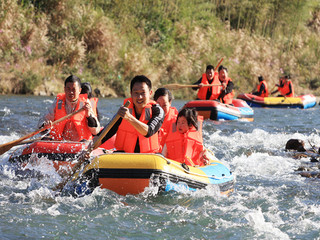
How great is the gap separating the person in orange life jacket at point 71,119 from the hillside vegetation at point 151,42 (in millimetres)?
9805

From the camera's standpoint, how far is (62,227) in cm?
423

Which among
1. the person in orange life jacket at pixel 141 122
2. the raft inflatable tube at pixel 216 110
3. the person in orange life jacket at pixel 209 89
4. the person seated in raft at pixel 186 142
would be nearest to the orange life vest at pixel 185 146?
the person seated in raft at pixel 186 142

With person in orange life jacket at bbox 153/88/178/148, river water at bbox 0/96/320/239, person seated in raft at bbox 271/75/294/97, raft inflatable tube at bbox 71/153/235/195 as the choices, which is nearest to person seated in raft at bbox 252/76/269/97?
person seated in raft at bbox 271/75/294/97

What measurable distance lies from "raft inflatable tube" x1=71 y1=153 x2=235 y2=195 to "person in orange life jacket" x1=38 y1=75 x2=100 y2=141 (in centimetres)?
147

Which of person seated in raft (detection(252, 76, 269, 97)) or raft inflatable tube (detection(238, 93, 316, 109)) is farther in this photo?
person seated in raft (detection(252, 76, 269, 97))

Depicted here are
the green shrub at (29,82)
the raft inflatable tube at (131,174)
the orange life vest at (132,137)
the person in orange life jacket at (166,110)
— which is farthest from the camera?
the green shrub at (29,82)

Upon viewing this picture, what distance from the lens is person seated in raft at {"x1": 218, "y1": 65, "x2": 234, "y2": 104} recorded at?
42.0ft

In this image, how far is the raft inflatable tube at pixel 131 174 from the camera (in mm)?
4852

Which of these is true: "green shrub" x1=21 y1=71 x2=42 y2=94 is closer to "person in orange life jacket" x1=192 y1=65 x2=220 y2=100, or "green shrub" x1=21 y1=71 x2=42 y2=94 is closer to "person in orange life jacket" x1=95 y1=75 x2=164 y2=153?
"person in orange life jacket" x1=192 y1=65 x2=220 y2=100

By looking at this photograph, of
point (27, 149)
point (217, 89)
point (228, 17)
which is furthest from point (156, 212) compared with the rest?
point (228, 17)

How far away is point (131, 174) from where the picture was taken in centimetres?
488

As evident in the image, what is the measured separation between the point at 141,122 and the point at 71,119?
5.79 ft

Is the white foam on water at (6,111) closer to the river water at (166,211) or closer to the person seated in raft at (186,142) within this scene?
the river water at (166,211)

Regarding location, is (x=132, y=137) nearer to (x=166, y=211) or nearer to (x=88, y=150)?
(x=88, y=150)
